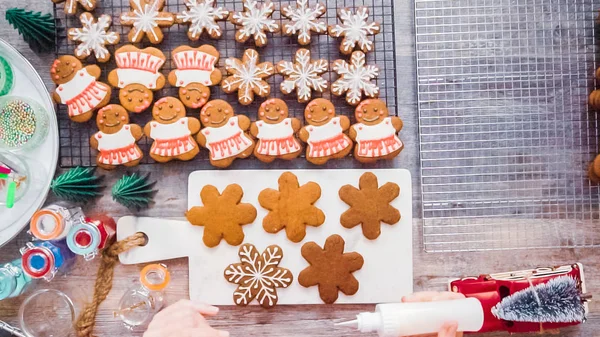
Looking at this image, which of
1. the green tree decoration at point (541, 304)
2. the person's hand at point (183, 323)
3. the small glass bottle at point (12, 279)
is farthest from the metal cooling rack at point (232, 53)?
the green tree decoration at point (541, 304)

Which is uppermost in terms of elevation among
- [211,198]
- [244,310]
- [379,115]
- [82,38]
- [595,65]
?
[82,38]

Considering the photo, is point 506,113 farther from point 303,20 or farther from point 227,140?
point 227,140

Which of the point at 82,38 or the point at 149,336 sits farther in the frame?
the point at 82,38

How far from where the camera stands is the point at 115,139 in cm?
163

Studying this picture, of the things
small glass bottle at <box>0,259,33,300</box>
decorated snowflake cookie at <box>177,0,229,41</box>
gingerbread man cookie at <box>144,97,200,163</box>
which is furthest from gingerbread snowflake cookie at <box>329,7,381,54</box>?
small glass bottle at <box>0,259,33,300</box>

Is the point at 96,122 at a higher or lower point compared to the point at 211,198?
higher

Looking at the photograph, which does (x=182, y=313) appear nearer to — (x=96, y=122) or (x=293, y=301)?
(x=293, y=301)

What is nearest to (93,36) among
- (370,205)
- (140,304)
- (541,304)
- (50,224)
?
(50,224)

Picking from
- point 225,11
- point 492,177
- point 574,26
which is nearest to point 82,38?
point 225,11

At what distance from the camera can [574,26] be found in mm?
1650

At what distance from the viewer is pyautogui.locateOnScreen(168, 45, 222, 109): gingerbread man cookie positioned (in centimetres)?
162

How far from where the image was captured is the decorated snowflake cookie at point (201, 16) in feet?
5.26

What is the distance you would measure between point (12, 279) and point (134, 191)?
0.44m

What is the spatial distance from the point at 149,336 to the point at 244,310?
0.40 m
